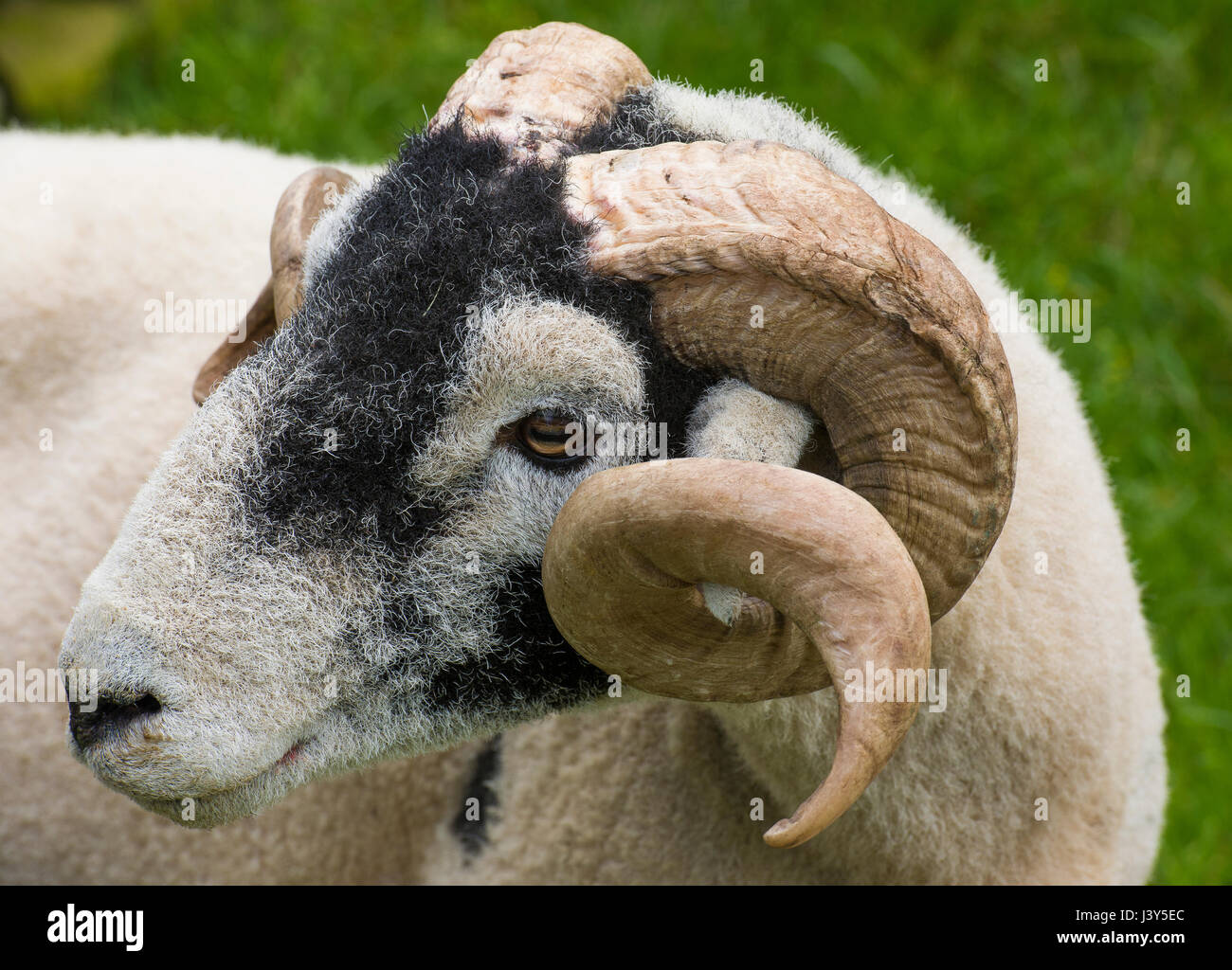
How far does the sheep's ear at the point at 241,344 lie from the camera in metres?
3.28

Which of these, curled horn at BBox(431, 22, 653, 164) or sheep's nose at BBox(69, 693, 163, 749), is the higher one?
curled horn at BBox(431, 22, 653, 164)

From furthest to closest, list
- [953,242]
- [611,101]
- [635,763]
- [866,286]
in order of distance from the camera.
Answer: [635,763], [953,242], [611,101], [866,286]

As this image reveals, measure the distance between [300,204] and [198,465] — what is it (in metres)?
0.93

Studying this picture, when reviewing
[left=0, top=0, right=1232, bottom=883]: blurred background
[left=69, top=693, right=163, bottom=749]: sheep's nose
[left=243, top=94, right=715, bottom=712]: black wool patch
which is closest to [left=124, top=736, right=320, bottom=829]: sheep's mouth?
[left=69, top=693, right=163, bottom=749]: sheep's nose

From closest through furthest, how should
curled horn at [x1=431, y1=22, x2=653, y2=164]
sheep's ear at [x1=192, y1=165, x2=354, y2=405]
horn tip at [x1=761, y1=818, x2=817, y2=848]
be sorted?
horn tip at [x1=761, y1=818, x2=817, y2=848]
curled horn at [x1=431, y1=22, x2=653, y2=164]
sheep's ear at [x1=192, y1=165, x2=354, y2=405]

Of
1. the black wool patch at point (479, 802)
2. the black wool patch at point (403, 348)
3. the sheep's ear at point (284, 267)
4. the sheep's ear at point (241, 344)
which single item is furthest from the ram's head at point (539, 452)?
the black wool patch at point (479, 802)

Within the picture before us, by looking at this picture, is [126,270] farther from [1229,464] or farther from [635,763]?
[1229,464]

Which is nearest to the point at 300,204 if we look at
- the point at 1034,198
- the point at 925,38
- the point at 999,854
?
the point at 999,854

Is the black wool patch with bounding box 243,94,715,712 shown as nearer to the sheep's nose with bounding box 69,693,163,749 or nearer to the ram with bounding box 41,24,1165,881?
the ram with bounding box 41,24,1165,881

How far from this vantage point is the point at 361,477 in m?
2.56

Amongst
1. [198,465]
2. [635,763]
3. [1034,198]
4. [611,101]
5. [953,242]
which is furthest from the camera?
[1034,198]

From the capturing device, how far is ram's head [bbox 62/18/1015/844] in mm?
2365

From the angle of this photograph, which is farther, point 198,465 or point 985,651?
point 985,651

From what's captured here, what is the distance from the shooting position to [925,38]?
7.72 meters
